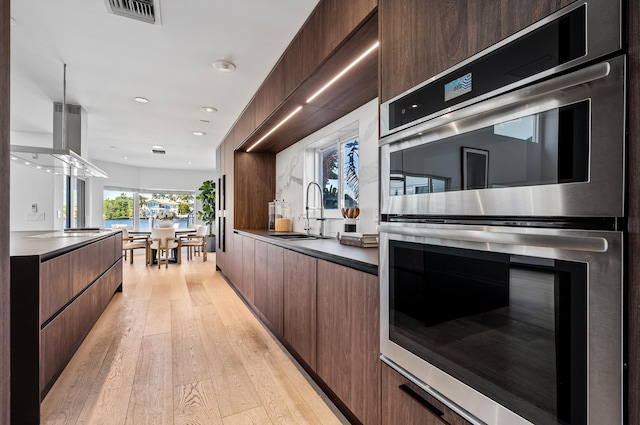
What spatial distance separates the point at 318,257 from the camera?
191 cm

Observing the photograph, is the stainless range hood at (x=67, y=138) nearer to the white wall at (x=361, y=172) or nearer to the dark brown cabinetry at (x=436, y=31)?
the white wall at (x=361, y=172)

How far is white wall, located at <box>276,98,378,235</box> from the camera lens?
2.57 meters

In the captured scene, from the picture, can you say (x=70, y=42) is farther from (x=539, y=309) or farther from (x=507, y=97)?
(x=539, y=309)

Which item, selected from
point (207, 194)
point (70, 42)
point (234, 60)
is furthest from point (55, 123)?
point (207, 194)

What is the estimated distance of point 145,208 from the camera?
10.0 metres

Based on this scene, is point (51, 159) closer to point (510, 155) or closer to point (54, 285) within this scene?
point (54, 285)

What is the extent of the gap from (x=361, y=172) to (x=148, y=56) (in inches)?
80.3

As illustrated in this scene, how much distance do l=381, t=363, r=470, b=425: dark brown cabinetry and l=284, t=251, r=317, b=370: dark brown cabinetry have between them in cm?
71

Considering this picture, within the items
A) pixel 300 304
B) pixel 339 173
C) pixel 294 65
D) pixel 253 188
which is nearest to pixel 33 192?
pixel 253 188

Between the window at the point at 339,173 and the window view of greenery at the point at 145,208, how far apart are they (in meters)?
6.27

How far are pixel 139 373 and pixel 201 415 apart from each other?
2.39 feet

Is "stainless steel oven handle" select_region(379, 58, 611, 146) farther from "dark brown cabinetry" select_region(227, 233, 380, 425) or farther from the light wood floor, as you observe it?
the light wood floor

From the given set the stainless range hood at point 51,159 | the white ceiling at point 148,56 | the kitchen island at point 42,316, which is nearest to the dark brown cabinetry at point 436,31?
the white ceiling at point 148,56

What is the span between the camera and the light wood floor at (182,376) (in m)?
1.75
